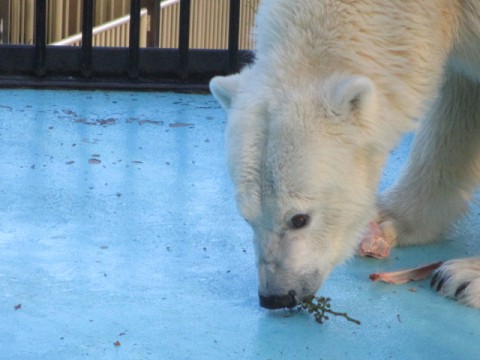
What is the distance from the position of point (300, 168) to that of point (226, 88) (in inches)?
15.1

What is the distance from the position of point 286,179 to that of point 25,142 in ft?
7.21

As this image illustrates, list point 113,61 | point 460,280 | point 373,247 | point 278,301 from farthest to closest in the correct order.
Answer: point 113,61 < point 373,247 < point 460,280 < point 278,301

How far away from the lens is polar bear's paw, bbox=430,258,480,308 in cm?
301

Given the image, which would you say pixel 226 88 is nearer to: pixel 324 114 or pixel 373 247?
pixel 324 114

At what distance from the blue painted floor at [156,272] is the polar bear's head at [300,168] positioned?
0.62 feet

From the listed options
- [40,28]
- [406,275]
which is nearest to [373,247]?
[406,275]

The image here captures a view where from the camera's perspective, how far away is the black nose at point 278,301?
2.75 meters

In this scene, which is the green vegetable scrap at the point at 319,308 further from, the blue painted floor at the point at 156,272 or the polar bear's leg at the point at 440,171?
the polar bear's leg at the point at 440,171

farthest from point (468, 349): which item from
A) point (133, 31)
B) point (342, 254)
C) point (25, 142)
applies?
point (133, 31)

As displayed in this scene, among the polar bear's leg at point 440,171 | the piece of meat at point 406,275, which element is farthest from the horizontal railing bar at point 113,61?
the piece of meat at point 406,275

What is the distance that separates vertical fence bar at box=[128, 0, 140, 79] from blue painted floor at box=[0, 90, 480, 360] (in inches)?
37.8

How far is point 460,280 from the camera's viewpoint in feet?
9.98

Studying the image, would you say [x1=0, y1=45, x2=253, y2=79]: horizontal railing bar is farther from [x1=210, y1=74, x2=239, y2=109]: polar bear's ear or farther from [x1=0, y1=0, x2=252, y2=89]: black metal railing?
[x1=210, y1=74, x2=239, y2=109]: polar bear's ear

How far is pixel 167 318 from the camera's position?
283 centimetres
